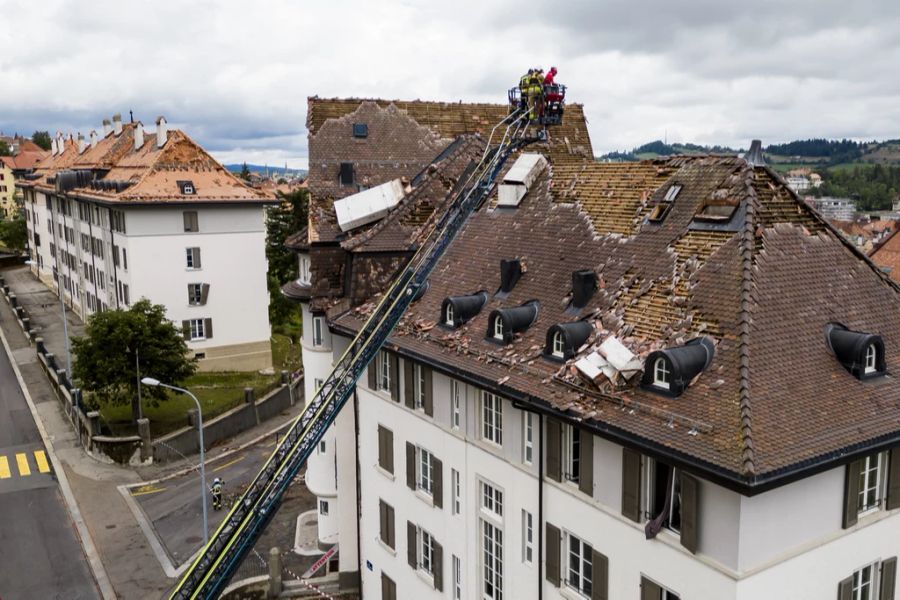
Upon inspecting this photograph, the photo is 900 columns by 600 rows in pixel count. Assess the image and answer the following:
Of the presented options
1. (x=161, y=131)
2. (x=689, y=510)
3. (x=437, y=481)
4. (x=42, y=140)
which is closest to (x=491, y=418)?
(x=437, y=481)

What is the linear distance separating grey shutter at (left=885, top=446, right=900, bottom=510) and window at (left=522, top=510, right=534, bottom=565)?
7.45 meters

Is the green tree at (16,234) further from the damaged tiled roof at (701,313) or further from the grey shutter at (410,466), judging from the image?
the damaged tiled roof at (701,313)

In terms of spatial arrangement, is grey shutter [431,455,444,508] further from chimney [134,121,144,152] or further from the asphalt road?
chimney [134,121,144,152]

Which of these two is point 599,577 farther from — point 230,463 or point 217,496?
point 230,463

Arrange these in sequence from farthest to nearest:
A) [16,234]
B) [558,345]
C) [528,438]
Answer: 1. [16,234]
2. [528,438]
3. [558,345]

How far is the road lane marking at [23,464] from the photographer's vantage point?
39.6 meters

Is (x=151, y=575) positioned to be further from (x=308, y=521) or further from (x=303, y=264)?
(x=303, y=264)

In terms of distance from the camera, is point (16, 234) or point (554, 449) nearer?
point (554, 449)

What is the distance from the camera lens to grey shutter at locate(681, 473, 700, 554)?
45.0ft

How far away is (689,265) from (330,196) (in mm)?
16714

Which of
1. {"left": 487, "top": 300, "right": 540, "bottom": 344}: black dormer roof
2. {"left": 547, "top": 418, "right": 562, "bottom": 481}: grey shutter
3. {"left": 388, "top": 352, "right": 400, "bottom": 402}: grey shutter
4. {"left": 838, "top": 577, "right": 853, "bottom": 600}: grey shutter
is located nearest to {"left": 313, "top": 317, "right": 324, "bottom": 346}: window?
{"left": 388, "top": 352, "right": 400, "bottom": 402}: grey shutter

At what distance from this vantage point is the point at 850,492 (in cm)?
1452

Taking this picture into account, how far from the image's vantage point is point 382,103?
33688 millimetres

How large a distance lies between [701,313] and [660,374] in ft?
5.61
